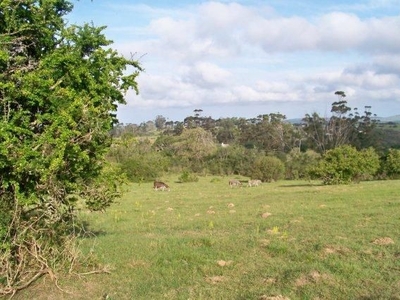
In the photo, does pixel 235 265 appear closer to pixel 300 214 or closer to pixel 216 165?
pixel 300 214

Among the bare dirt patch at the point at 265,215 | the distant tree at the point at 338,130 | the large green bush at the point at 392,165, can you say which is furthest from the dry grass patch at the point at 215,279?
the distant tree at the point at 338,130

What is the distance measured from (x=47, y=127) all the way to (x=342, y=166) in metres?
32.8

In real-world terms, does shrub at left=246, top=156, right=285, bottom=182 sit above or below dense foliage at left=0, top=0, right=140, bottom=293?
below

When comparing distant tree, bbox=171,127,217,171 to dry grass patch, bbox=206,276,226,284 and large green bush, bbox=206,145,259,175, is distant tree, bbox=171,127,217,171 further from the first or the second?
dry grass patch, bbox=206,276,226,284

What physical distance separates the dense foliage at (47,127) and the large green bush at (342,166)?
30320 millimetres

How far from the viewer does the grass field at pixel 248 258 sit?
8.66m

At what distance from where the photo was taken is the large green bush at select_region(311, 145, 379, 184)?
125 feet

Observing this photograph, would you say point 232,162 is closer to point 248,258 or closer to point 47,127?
point 248,258

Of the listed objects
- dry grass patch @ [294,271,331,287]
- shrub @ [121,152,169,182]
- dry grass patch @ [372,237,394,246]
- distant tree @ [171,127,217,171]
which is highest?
distant tree @ [171,127,217,171]

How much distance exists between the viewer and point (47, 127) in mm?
8766

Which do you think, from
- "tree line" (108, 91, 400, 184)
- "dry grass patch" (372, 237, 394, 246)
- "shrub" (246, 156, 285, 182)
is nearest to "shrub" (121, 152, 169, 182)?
"tree line" (108, 91, 400, 184)

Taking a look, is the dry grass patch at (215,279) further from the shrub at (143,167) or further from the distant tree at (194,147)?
the distant tree at (194,147)

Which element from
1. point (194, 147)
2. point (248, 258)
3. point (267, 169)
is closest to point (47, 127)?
point (248, 258)

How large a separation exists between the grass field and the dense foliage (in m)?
1.07
